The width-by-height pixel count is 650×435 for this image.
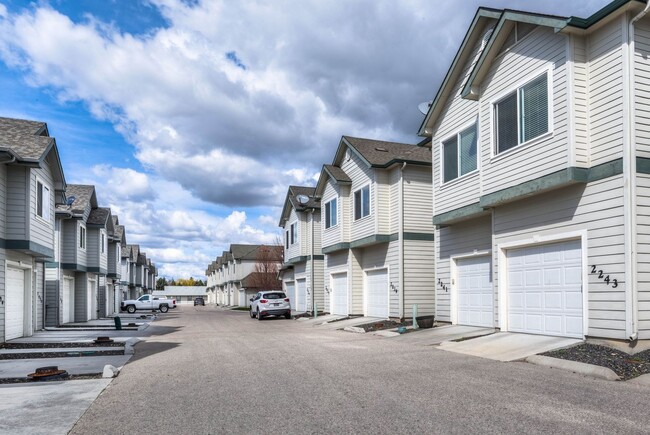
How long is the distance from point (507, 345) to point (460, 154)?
692 centimetres

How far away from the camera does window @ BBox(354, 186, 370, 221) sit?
81.4ft

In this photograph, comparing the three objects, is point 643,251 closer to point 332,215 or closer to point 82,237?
point 332,215

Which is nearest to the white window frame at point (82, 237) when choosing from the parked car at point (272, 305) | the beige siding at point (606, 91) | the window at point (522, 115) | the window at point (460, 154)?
the parked car at point (272, 305)

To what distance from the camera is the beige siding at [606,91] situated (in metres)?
11.2

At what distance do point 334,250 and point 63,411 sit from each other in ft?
67.9

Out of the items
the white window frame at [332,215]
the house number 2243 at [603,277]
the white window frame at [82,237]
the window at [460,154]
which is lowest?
the house number 2243 at [603,277]

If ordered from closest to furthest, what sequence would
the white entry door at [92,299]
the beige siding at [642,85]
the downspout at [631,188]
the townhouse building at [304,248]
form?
the downspout at [631,188] < the beige siding at [642,85] < the white entry door at [92,299] < the townhouse building at [304,248]

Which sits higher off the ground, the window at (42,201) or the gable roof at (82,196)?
the gable roof at (82,196)

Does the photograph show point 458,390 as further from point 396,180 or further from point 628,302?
point 396,180

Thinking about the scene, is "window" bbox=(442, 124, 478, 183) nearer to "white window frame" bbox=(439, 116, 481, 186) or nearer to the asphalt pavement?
"white window frame" bbox=(439, 116, 481, 186)

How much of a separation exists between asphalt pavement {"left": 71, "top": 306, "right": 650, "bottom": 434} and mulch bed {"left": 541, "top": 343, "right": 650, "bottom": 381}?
0.67 metres

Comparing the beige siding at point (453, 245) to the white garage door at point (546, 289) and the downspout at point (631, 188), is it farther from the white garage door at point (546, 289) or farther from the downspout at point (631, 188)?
the downspout at point (631, 188)

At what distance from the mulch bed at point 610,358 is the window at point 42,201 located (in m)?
17.4

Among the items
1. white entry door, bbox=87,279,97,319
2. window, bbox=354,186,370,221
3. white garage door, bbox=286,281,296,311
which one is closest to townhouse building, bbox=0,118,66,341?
white entry door, bbox=87,279,97,319
